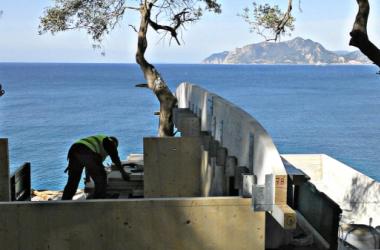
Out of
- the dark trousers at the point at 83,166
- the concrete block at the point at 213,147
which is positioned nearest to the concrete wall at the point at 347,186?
the concrete block at the point at 213,147

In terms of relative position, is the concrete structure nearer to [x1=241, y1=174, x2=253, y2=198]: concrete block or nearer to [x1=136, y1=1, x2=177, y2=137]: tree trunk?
[x1=241, y1=174, x2=253, y2=198]: concrete block

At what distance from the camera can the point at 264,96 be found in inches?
3880

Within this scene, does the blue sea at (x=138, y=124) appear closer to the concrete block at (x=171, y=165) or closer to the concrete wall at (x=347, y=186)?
the concrete wall at (x=347, y=186)

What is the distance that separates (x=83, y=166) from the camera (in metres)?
9.76

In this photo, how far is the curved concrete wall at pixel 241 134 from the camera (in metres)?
7.39

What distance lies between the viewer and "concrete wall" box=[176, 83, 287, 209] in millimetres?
6875

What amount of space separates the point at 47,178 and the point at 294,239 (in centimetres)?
3329

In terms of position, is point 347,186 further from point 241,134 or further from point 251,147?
point 251,147

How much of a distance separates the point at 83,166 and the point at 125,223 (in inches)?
109

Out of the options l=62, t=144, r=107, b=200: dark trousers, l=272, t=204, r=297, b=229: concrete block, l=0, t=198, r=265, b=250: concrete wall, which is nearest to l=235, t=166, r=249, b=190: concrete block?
l=0, t=198, r=265, b=250: concrete wall

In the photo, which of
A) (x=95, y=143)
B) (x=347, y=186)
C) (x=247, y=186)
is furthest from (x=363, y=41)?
(x=347, y=186)

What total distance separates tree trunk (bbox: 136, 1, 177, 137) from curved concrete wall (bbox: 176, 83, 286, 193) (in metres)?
3.60

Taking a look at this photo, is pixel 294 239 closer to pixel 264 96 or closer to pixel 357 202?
pixel 357 202

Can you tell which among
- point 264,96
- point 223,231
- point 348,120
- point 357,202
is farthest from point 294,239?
point 264,96
